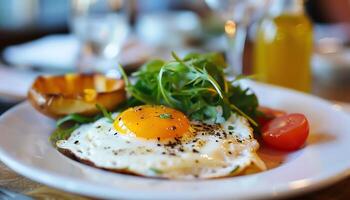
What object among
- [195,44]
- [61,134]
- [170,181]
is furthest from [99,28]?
[170,181]

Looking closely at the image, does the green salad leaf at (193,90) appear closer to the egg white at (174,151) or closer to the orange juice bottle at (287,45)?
the egg white at (174,151)

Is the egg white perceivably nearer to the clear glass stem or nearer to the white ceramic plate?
the white ceramic plate

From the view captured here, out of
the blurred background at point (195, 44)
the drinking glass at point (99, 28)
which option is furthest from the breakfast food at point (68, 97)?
the drinking glass at point (99, 28)

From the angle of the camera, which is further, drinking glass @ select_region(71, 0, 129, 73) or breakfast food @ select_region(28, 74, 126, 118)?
drinking glass @ select_region(71, 0, 129, 73)

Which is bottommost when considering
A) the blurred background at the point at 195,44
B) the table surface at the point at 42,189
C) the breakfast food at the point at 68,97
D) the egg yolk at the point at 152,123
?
the blurred background at the point at 195,44

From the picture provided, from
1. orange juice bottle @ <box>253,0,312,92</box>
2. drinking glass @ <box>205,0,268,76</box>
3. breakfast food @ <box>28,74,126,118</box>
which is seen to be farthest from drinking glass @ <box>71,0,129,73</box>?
breakfast food @ <box>28,74,126,118</box>

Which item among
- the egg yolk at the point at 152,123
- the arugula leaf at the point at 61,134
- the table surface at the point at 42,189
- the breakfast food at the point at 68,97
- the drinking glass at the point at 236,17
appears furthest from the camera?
the drinking glass at the point at 236,17
